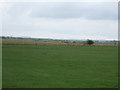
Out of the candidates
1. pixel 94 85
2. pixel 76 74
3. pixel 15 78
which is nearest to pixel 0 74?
pixel 15 78

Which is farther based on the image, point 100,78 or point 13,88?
point 100,78

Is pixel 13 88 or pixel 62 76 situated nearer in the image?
pixel 13 88

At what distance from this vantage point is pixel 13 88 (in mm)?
7934

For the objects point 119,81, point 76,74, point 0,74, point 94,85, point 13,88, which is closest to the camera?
point 13,88

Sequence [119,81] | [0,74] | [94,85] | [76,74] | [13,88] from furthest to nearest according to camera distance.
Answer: [76,74]
[0,74]
[119,81]
[94,85]
[13,88]

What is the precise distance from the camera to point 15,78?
31.2ft

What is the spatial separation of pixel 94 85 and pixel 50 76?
257 centimetres

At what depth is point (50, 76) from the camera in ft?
33.9

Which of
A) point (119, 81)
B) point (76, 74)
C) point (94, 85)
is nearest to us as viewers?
point (94, 85)

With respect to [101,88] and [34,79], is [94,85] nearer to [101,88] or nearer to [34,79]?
[101,88]

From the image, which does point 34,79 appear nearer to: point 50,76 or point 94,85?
point 50,76

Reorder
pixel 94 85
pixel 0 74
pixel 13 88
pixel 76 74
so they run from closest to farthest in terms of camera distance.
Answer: pixel 13 88
pixel 94 85
pixel 0 74
pixel 76 74

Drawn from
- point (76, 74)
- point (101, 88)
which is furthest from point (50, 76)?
point (101, 88)

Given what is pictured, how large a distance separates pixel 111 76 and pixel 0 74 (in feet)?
19.3
